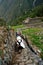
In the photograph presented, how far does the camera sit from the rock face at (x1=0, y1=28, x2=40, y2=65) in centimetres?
1110

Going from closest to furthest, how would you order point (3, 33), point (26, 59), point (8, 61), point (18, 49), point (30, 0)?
point (8, 61) → point (3, 33) → point (26, 59) → point (18, 49) → point (30, 0)

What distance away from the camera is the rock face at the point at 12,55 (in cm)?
1110

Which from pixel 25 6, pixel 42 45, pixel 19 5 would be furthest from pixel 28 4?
pixel 42 45

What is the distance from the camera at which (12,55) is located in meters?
12.6

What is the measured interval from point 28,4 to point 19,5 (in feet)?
70.1

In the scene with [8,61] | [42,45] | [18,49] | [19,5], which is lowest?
[19,5]

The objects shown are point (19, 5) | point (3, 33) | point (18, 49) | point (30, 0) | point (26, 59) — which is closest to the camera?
point (3, 33)

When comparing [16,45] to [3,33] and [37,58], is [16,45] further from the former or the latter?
[3,33]

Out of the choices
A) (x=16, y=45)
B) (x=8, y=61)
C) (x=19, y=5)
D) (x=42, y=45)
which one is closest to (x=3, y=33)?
(x=8, y=61)

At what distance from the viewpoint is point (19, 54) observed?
1388cm

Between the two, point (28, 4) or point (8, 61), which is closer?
point (8, 61)

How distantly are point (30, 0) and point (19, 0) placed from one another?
94.6ft

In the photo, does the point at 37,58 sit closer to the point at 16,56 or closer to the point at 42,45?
the point at 16,56

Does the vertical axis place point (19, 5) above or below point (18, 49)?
below
